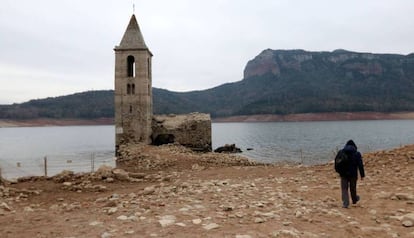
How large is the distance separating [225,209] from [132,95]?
27478 mm

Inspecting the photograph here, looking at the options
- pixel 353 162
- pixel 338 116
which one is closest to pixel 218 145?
pixel 353 162

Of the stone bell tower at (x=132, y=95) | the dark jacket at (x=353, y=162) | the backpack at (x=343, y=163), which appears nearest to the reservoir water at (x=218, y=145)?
the stone bell tower at (x=132, y=95)

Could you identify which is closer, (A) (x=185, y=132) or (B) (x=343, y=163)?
(B) (x=343, y=163)

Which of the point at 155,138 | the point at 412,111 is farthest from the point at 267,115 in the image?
the point at 155,138

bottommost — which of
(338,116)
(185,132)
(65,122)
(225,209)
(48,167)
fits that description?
(48,167)

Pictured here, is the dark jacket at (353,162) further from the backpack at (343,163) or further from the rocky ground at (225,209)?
the rocky ground at (225,209)

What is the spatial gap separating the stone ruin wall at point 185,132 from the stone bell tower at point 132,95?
1.78 meters

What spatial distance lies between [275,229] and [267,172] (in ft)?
32.2

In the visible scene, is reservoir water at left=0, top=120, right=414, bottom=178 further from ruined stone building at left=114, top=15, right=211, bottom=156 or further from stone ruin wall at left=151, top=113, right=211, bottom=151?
stone ruin wall at left=151, top=113, right=211, bottom=151

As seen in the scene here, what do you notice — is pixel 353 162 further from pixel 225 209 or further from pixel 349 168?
pixel 225 209

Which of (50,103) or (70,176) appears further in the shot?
(50,103)

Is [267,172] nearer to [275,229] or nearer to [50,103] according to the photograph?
[275,229]

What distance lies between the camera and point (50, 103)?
168 metres

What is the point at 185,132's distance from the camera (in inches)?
1449
